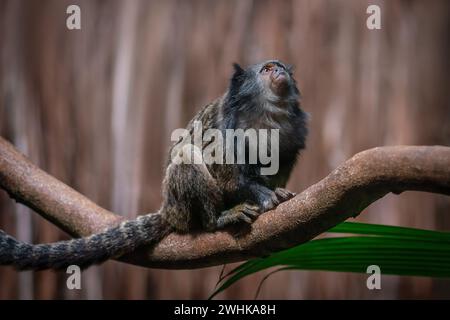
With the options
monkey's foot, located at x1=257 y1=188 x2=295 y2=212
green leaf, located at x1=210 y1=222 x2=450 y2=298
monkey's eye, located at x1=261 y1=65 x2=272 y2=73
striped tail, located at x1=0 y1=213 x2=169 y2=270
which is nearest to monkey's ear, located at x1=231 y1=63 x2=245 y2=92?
monkey's eye, located at x1=261 y1=65 x2=272 y2=73

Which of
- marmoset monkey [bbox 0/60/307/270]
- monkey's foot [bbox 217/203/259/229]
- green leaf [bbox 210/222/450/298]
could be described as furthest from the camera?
marmoset monkey [bbox 0/60/307/270]

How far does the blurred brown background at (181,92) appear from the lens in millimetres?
3475

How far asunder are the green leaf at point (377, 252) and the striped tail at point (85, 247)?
1.60 ft

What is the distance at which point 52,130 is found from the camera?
3643 millimetres

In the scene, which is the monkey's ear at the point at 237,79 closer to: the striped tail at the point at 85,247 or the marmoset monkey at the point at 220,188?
the marmoset monkey at the point at 220,188

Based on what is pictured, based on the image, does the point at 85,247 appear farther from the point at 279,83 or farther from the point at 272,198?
the point at 279,83

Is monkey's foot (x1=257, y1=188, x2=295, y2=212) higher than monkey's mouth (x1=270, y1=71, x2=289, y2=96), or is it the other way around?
monkey's mouth (x1=270, y1=71, x2=289, y2=96)

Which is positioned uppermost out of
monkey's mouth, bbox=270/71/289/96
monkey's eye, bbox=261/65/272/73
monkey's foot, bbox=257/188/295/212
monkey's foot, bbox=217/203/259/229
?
monkey's eye, bbox=261/65/272/73

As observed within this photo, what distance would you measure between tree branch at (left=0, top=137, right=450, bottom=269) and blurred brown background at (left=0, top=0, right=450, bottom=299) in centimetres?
80

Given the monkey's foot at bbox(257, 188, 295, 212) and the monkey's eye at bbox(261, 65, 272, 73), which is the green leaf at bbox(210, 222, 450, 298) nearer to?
the monkey's foot at bbox(257, 188, 295, 212)

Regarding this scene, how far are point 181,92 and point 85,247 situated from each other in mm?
1479

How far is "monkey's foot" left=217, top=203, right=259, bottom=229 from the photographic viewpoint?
91.3 inches

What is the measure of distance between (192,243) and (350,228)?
740 millimetres

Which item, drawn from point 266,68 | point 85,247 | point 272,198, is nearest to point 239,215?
point 272,198
